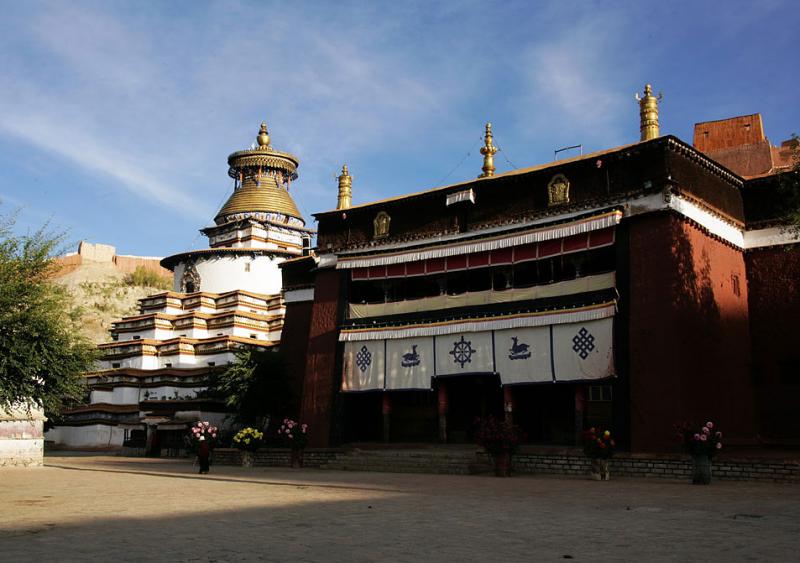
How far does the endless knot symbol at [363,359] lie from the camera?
1162 inches

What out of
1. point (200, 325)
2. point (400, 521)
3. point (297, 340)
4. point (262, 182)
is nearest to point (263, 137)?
point (262, 182)

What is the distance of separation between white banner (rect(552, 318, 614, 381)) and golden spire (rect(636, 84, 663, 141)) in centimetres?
632

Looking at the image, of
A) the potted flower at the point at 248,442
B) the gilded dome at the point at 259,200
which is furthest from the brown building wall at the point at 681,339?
the gilded dome at the point at 259,200

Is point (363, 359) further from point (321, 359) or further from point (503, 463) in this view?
point (503, 463)

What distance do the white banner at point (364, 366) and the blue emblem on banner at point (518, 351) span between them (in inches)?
215

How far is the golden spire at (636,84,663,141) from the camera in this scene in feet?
81.6

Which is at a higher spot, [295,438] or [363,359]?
[363,359]

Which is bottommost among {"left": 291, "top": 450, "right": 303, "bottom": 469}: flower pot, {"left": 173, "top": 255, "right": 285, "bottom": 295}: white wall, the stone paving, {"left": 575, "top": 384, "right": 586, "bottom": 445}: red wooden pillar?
{"left": 291, "top": 450, "right": 303, "bottom": 469}: flower pot

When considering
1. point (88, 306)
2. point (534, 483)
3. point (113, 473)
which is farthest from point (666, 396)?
point (88, 306)

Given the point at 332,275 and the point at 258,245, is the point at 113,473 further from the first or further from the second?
the point at 258,245

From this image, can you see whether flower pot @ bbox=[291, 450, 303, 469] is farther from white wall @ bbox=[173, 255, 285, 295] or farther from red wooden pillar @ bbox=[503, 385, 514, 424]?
white wall @ bbox=[173, 255, 285, 295]

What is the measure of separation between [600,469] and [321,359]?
13462mm

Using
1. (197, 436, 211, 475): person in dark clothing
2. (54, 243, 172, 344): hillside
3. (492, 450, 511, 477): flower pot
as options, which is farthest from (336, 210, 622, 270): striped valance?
(54, 243, 172, 344): hillside

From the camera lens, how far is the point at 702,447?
18.4 meters
